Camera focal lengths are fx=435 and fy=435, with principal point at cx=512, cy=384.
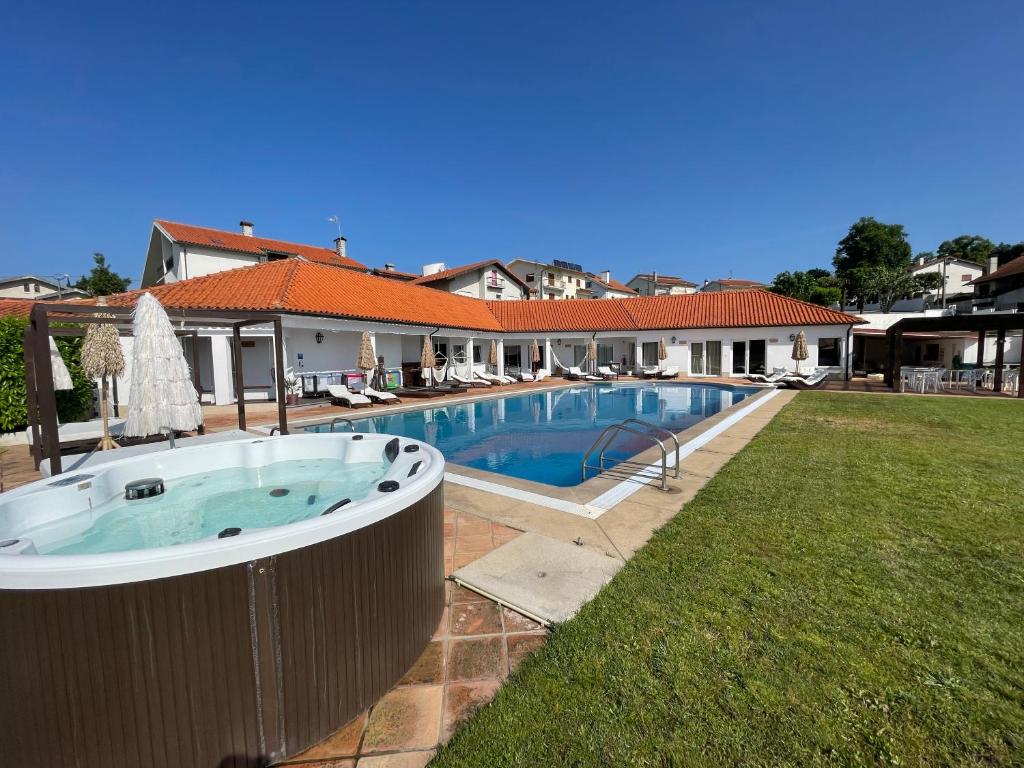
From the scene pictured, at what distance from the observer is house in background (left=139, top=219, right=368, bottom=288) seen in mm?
23984

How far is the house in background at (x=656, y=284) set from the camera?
192ft

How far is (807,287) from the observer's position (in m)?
48.2

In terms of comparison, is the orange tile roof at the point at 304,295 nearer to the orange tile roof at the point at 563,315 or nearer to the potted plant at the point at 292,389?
the potted plant at the point at 292,389

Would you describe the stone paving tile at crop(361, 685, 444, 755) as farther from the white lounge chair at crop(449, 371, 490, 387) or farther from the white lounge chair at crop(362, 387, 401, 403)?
the white lounge chair at crop(449, 371, 490, 387)

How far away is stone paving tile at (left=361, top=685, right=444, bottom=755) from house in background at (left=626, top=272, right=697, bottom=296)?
59818 mm

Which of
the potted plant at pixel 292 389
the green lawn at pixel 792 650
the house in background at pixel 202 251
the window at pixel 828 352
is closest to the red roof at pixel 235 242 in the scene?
the house in background at pixel 202 251

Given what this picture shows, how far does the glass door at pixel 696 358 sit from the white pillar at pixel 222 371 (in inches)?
923

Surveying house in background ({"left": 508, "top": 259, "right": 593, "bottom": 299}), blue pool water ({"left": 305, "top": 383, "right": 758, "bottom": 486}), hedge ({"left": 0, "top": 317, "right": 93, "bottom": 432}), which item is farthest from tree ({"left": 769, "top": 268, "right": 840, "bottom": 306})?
hedge ({"left": 0, "top": 317, "right": 93, "bottom": 432})

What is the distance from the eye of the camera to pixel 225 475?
5.17 m

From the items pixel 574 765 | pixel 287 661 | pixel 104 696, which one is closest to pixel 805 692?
pixel 574 765

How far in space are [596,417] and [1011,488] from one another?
974cm

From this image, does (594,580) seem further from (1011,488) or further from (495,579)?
(1011,488)

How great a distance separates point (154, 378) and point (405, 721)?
5.10 m

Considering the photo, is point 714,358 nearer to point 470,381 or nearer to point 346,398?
point 470,381
